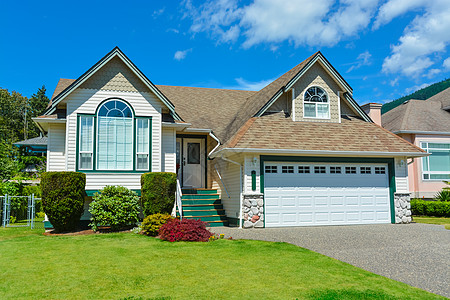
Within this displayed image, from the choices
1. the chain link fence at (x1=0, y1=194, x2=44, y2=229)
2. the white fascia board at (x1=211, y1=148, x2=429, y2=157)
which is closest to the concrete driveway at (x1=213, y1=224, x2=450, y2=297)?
the white fascia board at (x1=211, y1=148, x2=429, y2=157)

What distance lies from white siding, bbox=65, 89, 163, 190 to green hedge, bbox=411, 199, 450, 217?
45.9ft

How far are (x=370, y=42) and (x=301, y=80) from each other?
777cm

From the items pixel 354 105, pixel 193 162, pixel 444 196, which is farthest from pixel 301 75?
pixel 444 196

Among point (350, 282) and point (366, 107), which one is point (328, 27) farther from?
point (350, 282)

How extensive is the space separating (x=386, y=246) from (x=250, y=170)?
212 inches

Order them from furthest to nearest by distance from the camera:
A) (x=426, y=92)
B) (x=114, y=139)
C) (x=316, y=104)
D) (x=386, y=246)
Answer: (x=426, y=92), (x=316, y=104), (x=114, y=139), (x=386, y=246)

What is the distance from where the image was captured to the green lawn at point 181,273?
5.96m

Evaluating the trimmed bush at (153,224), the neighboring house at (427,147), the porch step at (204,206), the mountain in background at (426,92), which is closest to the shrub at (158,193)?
the trimmed bush at (153,224)

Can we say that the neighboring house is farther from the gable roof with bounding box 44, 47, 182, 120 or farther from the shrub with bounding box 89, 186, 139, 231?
the shrub with bounding box 89, 186, 139, 231

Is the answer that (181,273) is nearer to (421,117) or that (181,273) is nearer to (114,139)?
(114,139)

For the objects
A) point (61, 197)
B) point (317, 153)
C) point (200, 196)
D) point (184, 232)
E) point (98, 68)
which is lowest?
point (184, 232)

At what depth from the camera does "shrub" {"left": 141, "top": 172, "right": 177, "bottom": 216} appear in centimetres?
1259

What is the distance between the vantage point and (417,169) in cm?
2169

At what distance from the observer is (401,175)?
15.7m
